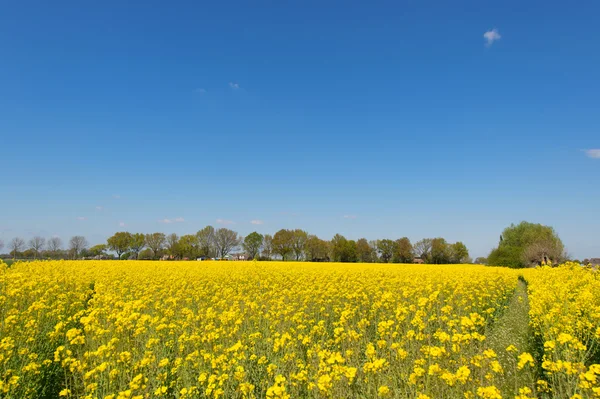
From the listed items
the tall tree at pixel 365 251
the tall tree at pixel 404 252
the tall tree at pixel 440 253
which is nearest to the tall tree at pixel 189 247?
the tall tree at pixel 365 251

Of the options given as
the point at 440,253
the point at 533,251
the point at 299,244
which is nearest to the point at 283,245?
the point at 299,244

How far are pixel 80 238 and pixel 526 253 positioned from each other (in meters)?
100

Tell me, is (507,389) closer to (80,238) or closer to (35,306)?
(35,306)

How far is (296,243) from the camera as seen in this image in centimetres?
8131

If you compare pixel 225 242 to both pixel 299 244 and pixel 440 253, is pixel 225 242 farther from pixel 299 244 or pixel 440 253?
pixel 440 253

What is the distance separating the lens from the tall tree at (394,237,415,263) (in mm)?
82938

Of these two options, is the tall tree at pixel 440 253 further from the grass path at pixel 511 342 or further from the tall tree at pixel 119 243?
the tall tree at pixel 119 243

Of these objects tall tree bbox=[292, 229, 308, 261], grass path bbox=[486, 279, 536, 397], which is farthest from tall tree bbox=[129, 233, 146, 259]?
grass path bbox=[486, 279, 536, 397]

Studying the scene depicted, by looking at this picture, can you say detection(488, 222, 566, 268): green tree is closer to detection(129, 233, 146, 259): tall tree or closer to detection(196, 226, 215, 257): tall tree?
detection(196, 226, 215, 257): tall tree

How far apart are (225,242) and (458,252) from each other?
60.5 metres

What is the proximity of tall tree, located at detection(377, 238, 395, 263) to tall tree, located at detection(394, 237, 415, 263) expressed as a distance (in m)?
2.14

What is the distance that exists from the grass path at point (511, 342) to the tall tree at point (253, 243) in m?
72.3

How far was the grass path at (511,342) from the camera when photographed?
6.70m

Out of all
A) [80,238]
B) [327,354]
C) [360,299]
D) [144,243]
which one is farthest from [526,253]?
[80,238]
